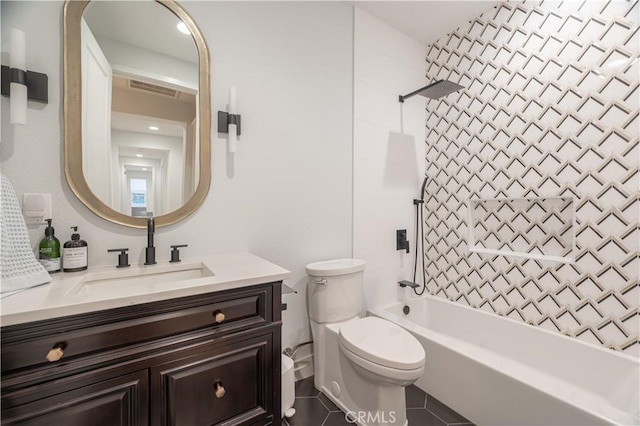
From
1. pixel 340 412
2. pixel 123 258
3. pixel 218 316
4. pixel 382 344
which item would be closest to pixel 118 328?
pixel 218 316

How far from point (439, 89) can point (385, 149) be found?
584 mm

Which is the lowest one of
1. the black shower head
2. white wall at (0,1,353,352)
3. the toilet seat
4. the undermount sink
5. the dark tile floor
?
the dark tile floor

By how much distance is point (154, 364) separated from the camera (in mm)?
885

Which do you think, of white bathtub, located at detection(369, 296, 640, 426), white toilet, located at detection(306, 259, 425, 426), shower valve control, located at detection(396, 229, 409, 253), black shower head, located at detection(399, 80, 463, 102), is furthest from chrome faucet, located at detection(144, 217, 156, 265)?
black shower head, located at detection(399, 80, 463, 102)

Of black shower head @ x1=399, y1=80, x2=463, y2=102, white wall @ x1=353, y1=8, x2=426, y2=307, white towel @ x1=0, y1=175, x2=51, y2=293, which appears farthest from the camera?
white wall @ x1=353, y1=8, x2=426, y2=307

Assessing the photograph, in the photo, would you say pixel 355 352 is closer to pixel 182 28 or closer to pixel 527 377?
pixel 527 377

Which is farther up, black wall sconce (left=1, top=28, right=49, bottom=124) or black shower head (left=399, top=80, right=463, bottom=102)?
black shower head (left=399, top=80, right=463, bottom=102)

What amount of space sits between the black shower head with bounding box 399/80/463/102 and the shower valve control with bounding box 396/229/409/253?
1.12 meters

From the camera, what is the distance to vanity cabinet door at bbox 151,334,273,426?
910 millimetres

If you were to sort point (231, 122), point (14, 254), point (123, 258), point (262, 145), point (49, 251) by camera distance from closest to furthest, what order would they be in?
point (14, 254), point (49, 251), point (123, 258), point (231, 122), point (262, 145)

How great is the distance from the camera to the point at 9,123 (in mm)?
1074

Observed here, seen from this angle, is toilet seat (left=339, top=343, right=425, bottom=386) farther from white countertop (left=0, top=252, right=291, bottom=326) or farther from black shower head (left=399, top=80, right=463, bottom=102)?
black shower head (left=399, top=80, right=463, bottom=102)

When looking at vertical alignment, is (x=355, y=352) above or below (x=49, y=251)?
below

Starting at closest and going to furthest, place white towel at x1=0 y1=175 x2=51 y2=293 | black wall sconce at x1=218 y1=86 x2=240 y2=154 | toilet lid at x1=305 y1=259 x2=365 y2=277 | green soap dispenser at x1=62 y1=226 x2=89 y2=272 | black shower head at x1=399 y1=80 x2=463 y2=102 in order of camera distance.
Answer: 1. white towel at x1=0 y1=175 x2=51 y2=293
2. green soap dispenser at x1=62 y1=226 x2=89 y2=272
3. black wall sconce at x1=218 y1=86 x2=240 y2=154
4. toilet lid at x1=305 y1=259 x2=365 y2=277
5. black shower head at x1=399 y1=80 x2=463 y2=102
